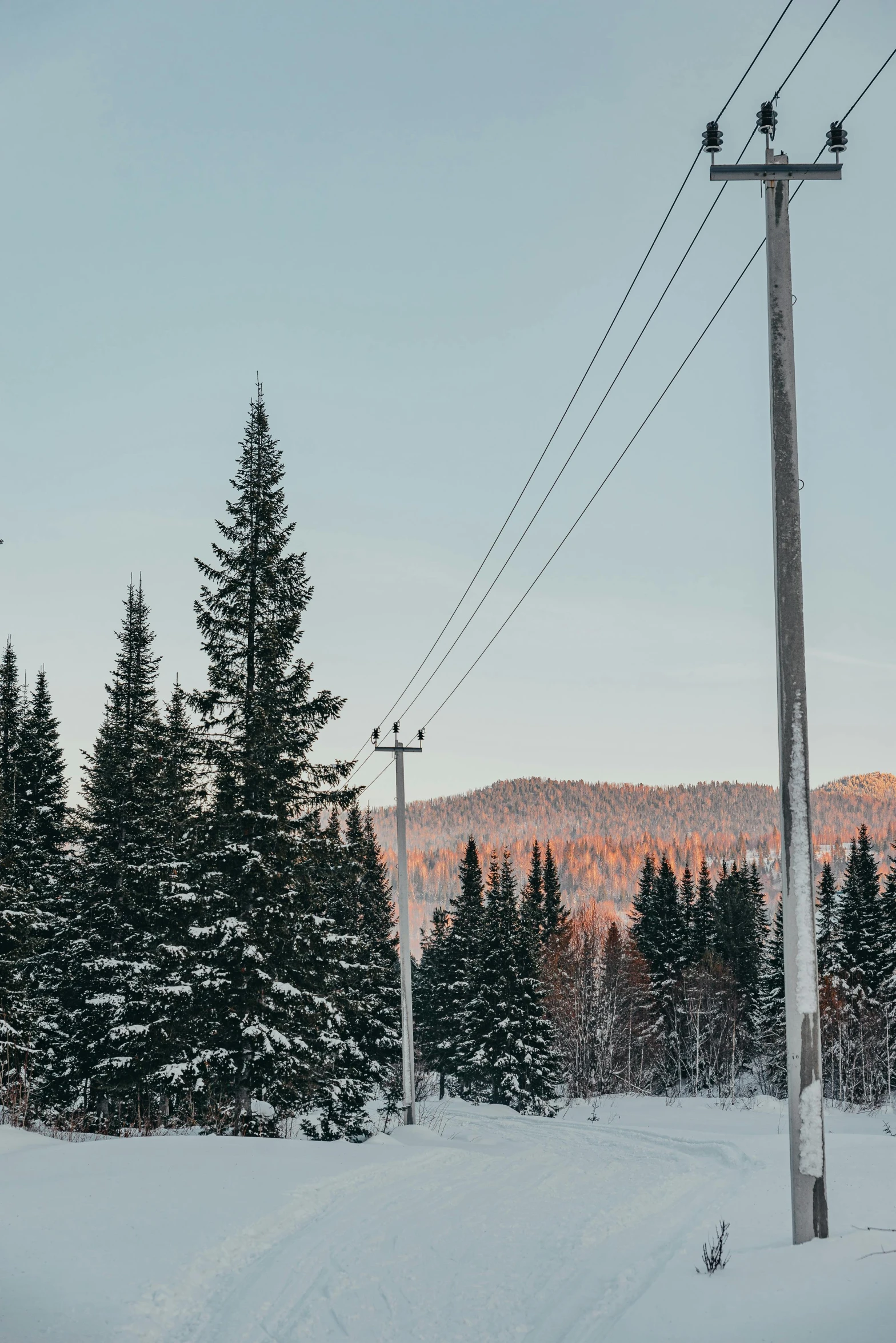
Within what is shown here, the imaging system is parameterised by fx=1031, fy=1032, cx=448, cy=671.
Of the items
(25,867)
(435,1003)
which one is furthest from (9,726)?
(435,1003)

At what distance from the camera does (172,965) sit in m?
24.9

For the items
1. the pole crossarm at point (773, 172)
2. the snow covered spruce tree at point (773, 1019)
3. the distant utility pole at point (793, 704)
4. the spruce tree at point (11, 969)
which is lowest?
the snow covered spruce tree at point (773, 1019)

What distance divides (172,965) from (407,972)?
5686mm

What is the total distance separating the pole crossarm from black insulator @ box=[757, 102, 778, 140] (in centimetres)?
27

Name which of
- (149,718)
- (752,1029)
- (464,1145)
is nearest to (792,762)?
(464,1145)

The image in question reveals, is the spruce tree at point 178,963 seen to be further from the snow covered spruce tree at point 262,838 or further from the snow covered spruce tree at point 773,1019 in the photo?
the snow covered spruce tree at point 773,1019

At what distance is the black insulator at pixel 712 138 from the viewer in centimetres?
921

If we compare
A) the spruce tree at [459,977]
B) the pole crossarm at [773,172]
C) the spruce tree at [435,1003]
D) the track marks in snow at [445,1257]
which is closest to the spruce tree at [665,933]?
the spruce tree at [435,1003]

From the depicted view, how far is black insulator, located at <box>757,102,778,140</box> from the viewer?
30.1 ft

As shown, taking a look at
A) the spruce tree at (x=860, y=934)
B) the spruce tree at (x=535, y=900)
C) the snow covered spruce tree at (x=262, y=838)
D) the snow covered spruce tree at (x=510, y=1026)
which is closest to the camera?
the snow covered spruce tree at (x=262, y=838)

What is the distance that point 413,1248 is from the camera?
10.2m

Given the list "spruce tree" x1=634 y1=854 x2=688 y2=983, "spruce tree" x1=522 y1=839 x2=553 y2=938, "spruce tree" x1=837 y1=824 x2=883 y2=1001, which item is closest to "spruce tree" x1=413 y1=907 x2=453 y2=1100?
"spruce tree" x1=522 y1=839 x2=553 y2=938

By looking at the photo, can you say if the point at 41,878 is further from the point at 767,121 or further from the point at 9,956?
the point at 767,121

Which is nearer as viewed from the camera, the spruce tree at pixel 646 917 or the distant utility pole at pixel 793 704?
the distant utility pole at pixel 793 704
